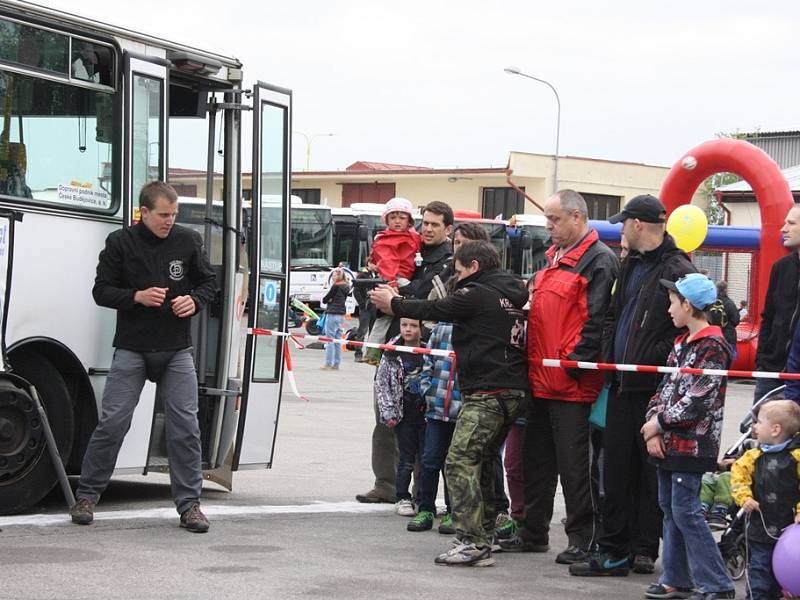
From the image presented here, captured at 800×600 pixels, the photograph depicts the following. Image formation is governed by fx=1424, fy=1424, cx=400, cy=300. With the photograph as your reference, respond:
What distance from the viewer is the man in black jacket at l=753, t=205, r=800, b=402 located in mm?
8805

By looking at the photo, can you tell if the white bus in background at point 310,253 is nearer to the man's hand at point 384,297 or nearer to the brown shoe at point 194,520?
the brown shoe at point 194,520

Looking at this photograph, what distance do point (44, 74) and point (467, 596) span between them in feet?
13.2

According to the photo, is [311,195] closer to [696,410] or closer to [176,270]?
[176,270]

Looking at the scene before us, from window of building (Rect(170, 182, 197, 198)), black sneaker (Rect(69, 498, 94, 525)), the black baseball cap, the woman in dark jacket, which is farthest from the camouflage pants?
the woman in dark jacket

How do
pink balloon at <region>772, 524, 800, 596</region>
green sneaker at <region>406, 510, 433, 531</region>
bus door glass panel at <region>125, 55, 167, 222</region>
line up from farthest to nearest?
bus door glass panel at <region>125, 55, 167, 222</region>
green sneaker at <region>406, 510, 433, 531</region>
pink balloon at <region>772, 524, 800, 596</region>

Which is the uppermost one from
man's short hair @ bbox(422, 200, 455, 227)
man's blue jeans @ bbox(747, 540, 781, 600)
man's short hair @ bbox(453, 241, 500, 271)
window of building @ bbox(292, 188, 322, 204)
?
window of building @ bbox(292, 188, 322, 204)

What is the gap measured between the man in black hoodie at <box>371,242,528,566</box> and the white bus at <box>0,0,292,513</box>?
210 centimetres

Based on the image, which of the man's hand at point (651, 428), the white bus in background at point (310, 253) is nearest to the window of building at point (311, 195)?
the white bus in background at point (310, 253)

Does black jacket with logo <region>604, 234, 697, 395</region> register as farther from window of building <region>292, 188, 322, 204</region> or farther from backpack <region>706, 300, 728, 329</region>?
window of building <region>292, 188, 322, 204</region>

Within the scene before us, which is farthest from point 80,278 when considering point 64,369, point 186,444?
point 186,444

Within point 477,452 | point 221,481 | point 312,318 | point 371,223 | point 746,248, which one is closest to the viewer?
point 477,452

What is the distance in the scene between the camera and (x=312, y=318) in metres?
34.5

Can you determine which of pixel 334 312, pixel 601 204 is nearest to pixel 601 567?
pixel 334 312

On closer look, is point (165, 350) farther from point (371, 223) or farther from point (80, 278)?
point (371, 223)
